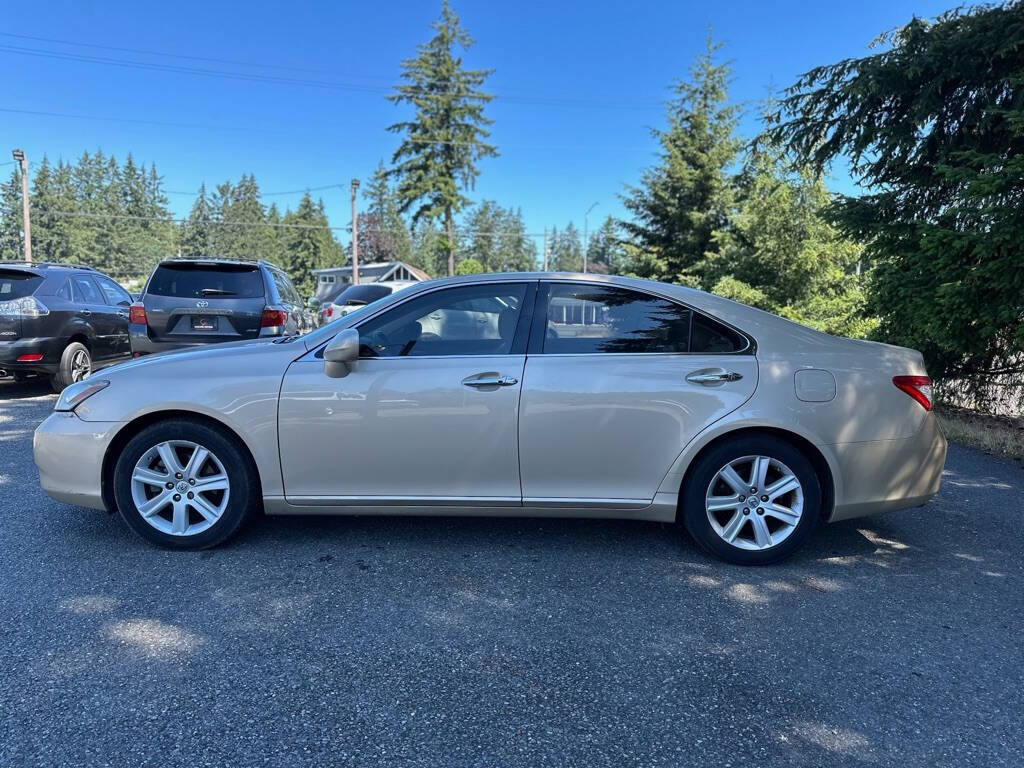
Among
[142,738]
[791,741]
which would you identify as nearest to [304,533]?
[142,738]

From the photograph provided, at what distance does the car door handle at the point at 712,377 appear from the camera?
354cm

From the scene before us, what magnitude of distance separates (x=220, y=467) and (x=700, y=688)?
264 cm

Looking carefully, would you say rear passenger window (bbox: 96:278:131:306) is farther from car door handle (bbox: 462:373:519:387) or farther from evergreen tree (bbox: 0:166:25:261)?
evergreen tree (bbox: 0:166:25:261)

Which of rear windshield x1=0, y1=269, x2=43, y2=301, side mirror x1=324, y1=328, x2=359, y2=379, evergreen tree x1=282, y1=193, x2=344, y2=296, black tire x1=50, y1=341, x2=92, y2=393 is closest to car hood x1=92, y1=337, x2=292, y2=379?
side mirror x1=324, y1=328, x2=359, y2=379

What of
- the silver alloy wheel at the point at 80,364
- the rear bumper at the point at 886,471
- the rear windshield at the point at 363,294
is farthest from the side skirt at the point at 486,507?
the rear windshield at the point at 363,294

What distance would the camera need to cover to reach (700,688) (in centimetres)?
252

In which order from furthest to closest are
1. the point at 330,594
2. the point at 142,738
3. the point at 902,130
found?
1. the point at 902,130
2. the point at 330,594
3. the point at 142,738

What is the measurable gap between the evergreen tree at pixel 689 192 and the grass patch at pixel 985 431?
13.1 meters

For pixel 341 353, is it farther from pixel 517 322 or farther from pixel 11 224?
pixel 11 224

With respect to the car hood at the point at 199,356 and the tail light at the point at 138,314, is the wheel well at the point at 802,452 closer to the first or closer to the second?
the car hood at the point at 199,356

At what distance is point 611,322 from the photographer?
3.72 m

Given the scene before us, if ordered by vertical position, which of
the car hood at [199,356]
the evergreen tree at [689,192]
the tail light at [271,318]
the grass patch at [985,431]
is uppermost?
the evergreen tree at [689,192]

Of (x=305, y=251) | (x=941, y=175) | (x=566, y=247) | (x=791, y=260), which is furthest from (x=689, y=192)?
(x=566, y=247)

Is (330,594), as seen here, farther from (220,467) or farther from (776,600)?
(776,600)
